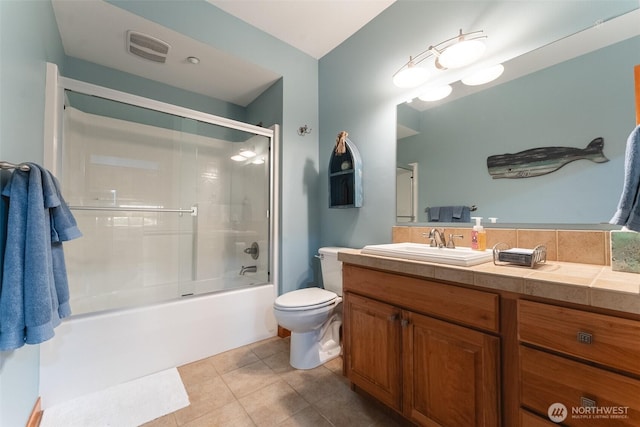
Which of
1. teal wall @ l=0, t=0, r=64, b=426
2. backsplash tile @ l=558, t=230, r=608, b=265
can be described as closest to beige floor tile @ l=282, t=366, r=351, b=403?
teal wall @ l=0, t=0, r=64, b=426

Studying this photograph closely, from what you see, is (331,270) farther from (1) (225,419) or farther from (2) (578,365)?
(2) (578,365)

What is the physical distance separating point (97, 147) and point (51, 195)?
57.3 inches

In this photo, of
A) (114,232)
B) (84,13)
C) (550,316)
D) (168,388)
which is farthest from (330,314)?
(84,13)

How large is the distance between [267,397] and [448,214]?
153 centimetres

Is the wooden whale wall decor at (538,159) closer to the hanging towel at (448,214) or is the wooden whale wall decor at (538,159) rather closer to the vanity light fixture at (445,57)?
the hanging towel at (448,214)

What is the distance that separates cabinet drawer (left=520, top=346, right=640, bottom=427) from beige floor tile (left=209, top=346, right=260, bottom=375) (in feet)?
5.37

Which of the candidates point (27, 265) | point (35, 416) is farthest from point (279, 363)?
point (27, 265)

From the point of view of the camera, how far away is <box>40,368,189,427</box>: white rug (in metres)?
1.30

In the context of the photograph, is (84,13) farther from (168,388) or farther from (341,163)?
(168,388)

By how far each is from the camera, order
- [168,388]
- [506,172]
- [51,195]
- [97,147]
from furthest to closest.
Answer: [97,147], [168,388], [506,172], [51,195]

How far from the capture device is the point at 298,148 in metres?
2.38

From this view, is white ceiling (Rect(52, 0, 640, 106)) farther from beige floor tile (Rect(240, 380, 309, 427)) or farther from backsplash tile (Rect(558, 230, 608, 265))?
beige floor tile (Rect(240, 380, 309, 427))

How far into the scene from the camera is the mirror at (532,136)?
107 centimetres

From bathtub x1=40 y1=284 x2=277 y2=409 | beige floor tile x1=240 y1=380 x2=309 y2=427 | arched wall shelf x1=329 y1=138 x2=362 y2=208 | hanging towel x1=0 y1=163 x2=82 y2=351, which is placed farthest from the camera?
arched wall shelf x1=329 y1=138 x2=362 y2=208
